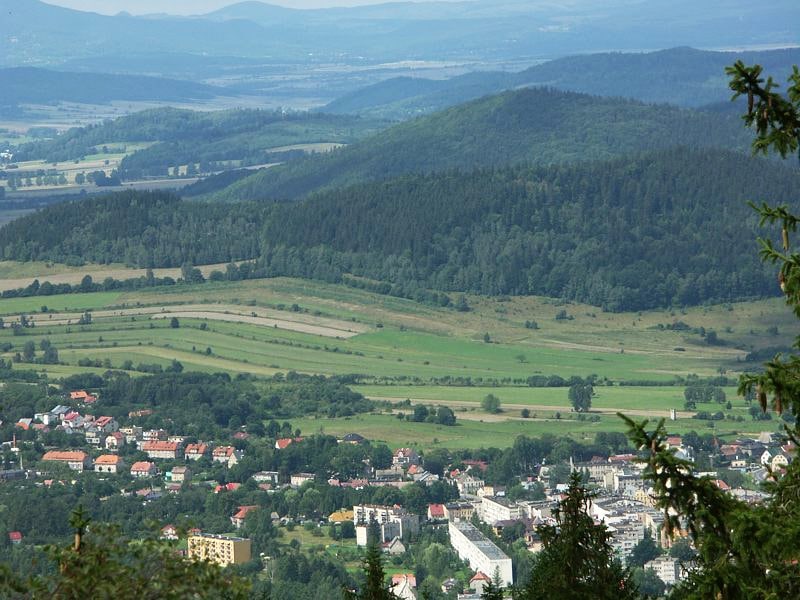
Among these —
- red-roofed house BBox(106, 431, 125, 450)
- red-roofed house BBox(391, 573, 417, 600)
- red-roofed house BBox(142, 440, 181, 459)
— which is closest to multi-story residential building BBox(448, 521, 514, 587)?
red-roofed house BBox(391, 573, 417, 600)

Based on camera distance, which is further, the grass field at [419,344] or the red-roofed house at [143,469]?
the grass field at [419,344]

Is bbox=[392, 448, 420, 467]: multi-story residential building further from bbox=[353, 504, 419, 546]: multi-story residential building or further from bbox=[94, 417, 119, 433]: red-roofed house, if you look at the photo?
bbox=[94, 417, 119, 433]: red-roofed house

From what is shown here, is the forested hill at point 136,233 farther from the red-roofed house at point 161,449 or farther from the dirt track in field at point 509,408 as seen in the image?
the red-roofed house at point 161,449

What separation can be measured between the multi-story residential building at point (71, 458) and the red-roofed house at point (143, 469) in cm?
185

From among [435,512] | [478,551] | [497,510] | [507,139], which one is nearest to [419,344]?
[435,512]

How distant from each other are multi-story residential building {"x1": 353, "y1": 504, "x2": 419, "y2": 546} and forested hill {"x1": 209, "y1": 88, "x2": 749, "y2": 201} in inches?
3940

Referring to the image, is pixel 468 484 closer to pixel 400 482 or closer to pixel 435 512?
pixel 400 482

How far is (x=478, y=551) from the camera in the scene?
51219 mm

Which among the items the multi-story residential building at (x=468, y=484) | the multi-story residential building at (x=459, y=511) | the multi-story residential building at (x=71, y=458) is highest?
the multi-story residential building at (x=459, y=511)

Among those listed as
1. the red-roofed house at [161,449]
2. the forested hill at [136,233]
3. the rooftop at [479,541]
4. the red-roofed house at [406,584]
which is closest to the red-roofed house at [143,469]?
the red-roofed house at [161,449]

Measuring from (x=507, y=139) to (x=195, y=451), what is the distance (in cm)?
10701

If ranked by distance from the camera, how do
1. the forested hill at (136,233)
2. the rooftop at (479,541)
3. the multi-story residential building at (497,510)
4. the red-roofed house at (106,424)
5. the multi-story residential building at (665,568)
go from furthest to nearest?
the forested hill at (136,233), the red-roofed house at (106,424), the multi-story residential building at (497,510), the rooftop at (479,541), the multi-story residential building at (665,568)

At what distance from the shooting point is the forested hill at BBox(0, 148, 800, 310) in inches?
4289

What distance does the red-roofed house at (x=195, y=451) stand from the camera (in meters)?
70.7
